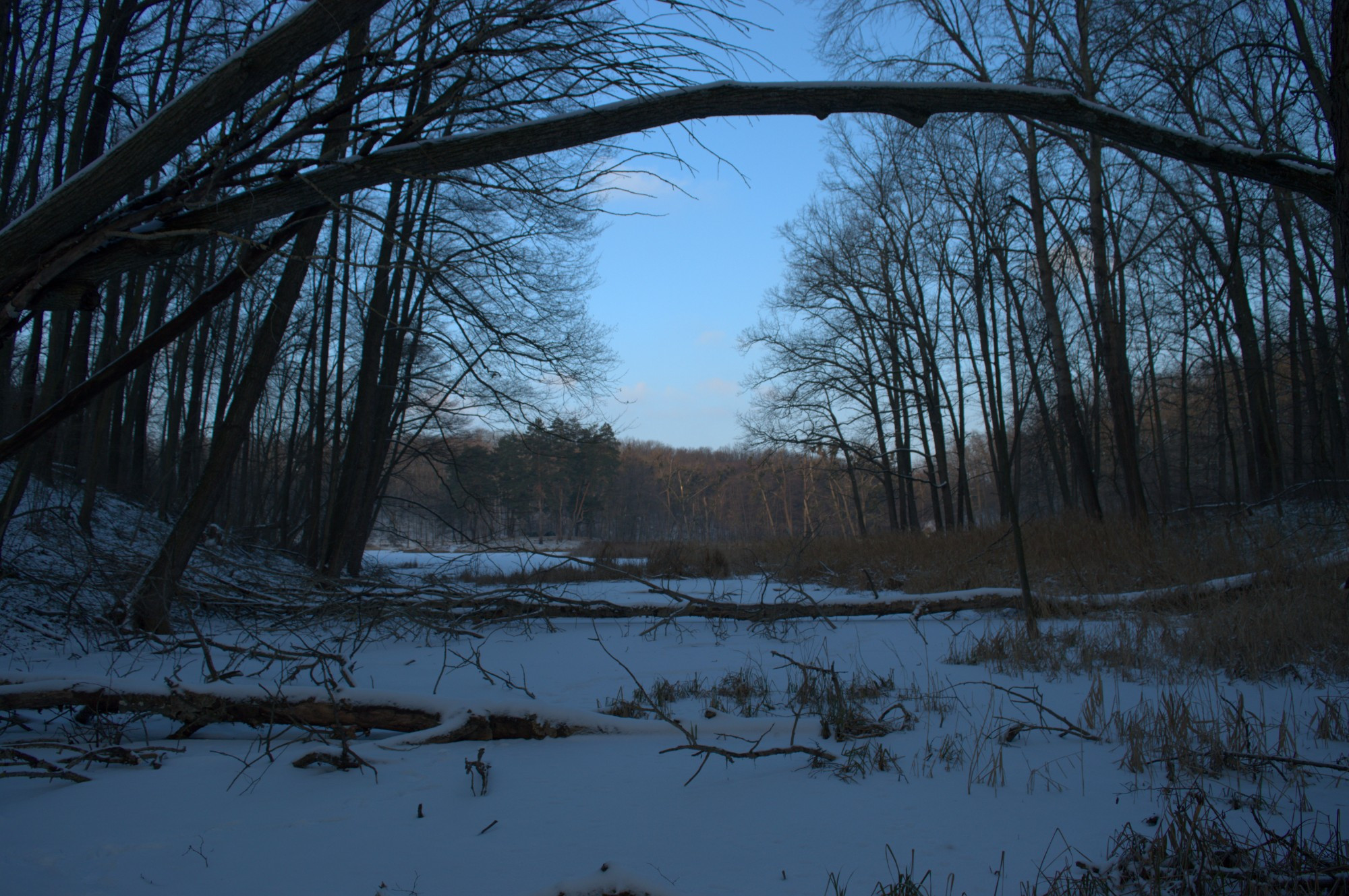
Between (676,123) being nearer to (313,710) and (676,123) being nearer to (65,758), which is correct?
(313,710)

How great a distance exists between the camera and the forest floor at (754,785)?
65.9 inches

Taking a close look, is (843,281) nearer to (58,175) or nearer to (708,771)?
(58,175)

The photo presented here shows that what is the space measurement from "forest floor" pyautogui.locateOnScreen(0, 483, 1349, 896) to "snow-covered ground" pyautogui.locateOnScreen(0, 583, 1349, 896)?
0.4 inches

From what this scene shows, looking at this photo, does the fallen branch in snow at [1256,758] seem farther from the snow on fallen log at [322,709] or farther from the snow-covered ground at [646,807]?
the snow on fallen log at [322,709]

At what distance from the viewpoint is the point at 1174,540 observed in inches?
349

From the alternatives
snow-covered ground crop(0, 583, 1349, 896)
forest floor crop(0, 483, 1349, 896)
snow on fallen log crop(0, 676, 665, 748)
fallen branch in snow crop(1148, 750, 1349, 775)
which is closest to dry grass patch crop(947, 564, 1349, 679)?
forest floor crop(0, 483, 1349, 896)

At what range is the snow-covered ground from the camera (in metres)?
1.71

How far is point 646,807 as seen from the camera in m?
2.18

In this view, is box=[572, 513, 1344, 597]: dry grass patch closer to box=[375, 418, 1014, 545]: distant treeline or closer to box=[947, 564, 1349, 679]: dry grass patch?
box=[947, 564, 1349, 679]: dry grass patch

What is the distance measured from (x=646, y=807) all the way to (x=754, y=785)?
0.43m

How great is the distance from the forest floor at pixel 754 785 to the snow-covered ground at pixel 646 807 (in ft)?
0.04

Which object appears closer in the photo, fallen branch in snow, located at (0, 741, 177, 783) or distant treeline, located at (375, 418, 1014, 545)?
fallen branch in snow, located at (0, 741, 177, 783)

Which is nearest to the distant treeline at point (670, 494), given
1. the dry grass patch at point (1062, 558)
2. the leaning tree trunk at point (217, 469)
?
the dry grass patch at point (1062, 558)

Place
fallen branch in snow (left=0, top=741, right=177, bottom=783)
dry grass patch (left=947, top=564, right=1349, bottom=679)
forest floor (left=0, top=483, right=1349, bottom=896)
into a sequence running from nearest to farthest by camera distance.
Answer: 1. forest floor (left=0, top=483, right=1349, bottom=896)
2. fallen branch in snow (left=0, top=741, right=177, bottom=783)
3. dry grass patch (left=947, top=564, right=1349, bottom=679)
